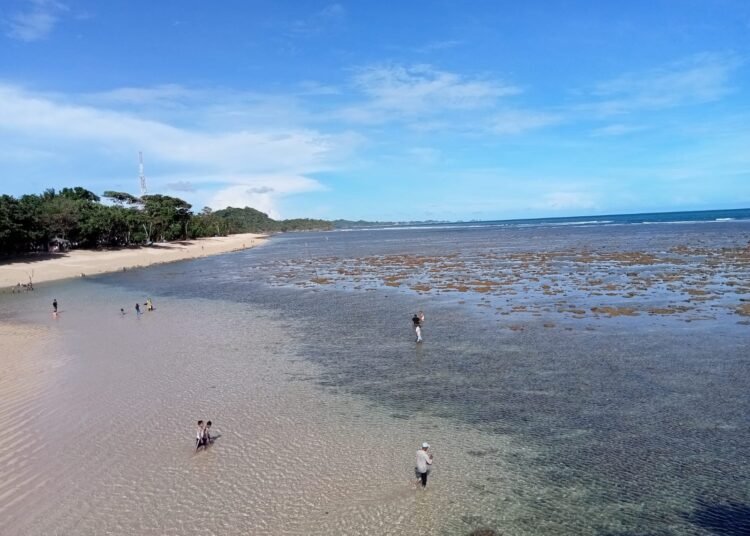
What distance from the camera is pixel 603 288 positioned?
149ft

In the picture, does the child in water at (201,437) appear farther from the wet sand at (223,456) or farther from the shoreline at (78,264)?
the shoreline at (78,264)

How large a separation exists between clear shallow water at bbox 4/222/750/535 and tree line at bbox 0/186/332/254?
199ft

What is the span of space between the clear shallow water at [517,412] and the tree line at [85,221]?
199 ft

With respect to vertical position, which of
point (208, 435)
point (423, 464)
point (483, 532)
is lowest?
point (483, 532)

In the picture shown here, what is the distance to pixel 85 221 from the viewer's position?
101188 mm

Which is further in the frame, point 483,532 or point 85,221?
point 85,221

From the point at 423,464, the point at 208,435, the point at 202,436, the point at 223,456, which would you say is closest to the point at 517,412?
the point at 423,464

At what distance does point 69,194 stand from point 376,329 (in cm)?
12987

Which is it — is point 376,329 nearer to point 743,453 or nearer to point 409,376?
point 409,376

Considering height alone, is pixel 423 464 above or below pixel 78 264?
below

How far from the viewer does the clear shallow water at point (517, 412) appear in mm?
12844

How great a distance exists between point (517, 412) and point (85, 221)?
103369mm

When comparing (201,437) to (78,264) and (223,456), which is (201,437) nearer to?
(223,456)

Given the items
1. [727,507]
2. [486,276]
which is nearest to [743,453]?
[727,507]
